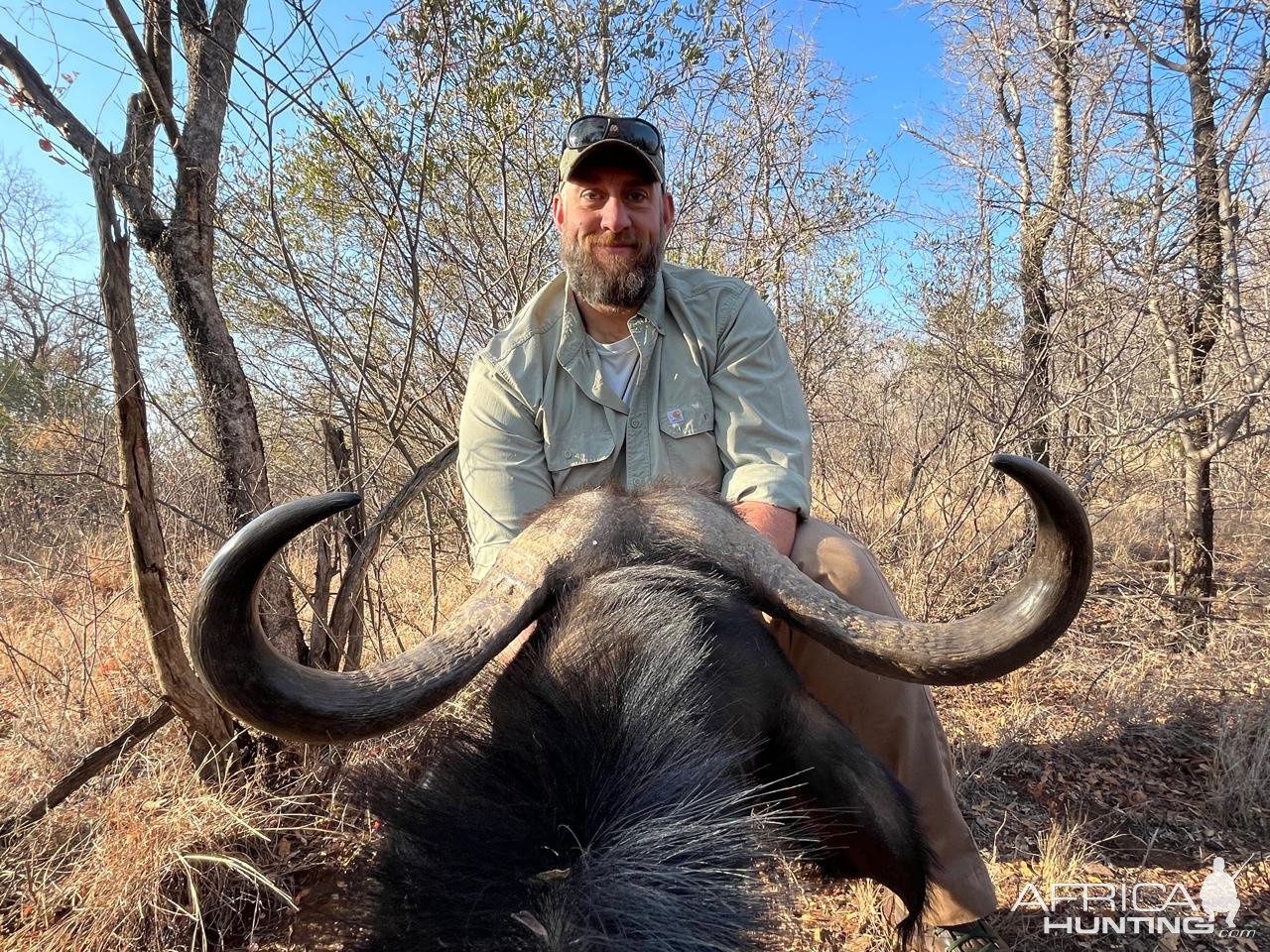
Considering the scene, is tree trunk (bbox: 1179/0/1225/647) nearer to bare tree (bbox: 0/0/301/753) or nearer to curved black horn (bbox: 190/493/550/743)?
curved black horn (bbox: 190/493/550/743)

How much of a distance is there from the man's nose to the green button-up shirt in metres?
0.40

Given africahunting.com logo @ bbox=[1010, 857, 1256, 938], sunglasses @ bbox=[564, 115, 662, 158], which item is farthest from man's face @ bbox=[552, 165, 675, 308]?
africahunting.com logo @ bbox=[1010, 857, 1256, 938]

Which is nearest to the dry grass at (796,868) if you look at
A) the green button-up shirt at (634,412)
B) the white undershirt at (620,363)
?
the green button-up shirt at (634,412)

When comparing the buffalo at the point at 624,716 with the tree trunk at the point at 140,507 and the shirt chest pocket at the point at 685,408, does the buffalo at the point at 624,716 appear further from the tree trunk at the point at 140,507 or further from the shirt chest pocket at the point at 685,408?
the tree trunk at the point at 140,507

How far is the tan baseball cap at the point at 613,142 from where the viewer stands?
315 cm

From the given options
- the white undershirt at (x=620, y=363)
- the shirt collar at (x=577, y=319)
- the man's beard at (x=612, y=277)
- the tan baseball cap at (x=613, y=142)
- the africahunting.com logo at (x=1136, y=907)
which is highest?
the tan baseball cap at (x=613, y=142)

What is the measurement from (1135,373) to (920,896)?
4.94 m

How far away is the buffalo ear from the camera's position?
1.89m

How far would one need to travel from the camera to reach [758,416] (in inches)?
115

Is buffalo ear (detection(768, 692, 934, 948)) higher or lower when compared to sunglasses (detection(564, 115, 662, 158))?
lower

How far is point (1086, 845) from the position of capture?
296 centimetres

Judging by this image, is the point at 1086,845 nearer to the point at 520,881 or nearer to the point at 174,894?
the point at 520,881

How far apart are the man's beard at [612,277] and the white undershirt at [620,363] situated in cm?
19

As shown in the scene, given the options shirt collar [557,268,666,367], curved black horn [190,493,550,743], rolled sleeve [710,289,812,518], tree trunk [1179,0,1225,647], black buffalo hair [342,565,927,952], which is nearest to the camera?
black buffalo hair [342,565,927,952]
